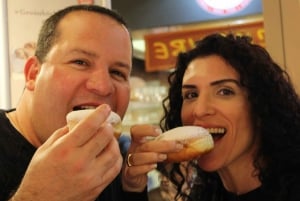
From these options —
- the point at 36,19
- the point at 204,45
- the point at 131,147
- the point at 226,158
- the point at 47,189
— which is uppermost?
the point at 36,19

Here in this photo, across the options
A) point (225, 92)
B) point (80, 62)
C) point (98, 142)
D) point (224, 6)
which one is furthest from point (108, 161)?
point (224, 6)

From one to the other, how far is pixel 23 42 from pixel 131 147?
932 millimetres

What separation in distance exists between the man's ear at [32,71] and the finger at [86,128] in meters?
0.49

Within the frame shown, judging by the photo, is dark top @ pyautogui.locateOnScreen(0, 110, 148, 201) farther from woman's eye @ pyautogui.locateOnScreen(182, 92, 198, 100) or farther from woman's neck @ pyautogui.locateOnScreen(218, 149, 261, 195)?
woman's neck @ pyautogui.locateOnScreen(218, 149, 261, 195)

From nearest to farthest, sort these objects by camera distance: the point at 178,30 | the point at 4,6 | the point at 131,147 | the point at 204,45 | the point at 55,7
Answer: the point at 131,147, the point at 204,45, the point at 4,6, the point at 55,7, the point at 178,30

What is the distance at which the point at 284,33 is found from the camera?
1551mm

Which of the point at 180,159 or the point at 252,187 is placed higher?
the point at 180,159

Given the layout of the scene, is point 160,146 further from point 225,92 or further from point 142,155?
point 225,92

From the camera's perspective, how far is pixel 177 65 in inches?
Result: 61.1

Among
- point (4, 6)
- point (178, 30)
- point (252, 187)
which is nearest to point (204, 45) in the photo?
point (252, 187)

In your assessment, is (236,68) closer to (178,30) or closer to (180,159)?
(180,159)

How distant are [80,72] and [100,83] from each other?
0.23 ft

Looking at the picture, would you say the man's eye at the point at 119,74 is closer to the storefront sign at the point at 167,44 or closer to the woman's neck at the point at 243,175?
the woman's neck at the point at 243,175

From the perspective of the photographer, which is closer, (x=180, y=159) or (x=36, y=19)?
(x=180, y=159)
